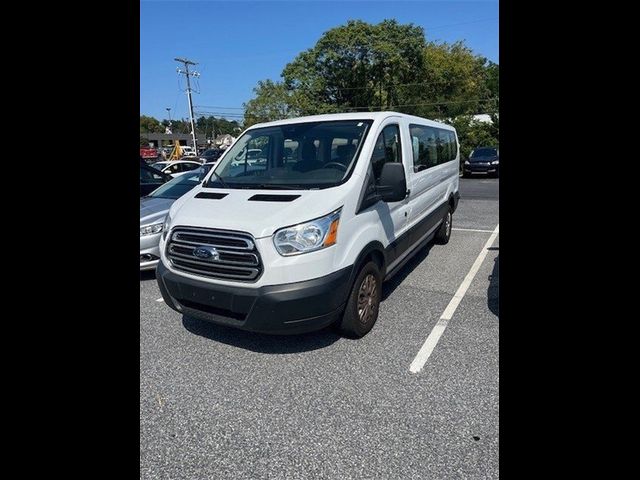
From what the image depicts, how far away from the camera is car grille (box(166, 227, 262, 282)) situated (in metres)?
3.04

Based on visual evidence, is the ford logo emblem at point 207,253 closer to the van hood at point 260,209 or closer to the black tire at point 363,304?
the van hood at point 260,209

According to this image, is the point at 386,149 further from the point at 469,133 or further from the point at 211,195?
the point at 469,133

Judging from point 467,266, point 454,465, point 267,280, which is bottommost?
point 454,465

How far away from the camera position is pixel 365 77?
131 ft

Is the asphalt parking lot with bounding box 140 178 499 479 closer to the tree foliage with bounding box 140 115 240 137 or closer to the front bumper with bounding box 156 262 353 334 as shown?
the front bumper with bounding box 156 262 353 334

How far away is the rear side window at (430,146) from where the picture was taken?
15.7ft

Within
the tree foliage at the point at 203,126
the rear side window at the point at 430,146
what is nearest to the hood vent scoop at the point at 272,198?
the rear side window at the point at 430,146
